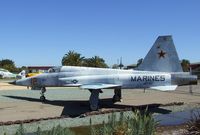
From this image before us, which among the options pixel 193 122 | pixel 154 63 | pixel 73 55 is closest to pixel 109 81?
pixel 154 63

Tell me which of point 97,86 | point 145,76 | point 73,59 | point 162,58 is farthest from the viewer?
point 73,59

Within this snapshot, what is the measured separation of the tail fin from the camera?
Result: 18672 mm

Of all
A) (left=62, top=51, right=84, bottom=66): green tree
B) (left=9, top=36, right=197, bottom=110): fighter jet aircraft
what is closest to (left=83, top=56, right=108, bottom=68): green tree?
(left=62, top=51, right=84, bottom=66): green tree

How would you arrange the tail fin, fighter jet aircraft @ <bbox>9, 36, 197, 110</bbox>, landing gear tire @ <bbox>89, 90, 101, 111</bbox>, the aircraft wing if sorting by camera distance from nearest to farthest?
landing gear tire @ <bbox>89, 90, 101, 111</bbox> < the aircraft wing < fighter jet aircraft @ <bbox>9, 36, 197, 110</bbox> < the tail fin

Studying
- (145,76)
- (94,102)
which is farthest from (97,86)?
(145,76)

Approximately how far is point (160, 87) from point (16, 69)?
300ft

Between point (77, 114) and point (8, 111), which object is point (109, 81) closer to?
point (77, 114)

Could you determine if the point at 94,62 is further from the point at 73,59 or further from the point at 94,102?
the point at 94,102

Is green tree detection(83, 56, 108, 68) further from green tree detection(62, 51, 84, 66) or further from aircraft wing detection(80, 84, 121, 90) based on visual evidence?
aircraft wing detection(80, 84, 121, 90)

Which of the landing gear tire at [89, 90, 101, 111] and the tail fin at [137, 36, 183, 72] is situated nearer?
the landing gear tire at [89, 90, 101, 111]

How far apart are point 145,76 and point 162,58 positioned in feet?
4.41

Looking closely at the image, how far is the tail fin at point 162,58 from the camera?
18.7 metres

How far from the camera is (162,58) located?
18922 millimetres

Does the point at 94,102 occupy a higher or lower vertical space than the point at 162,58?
lower
